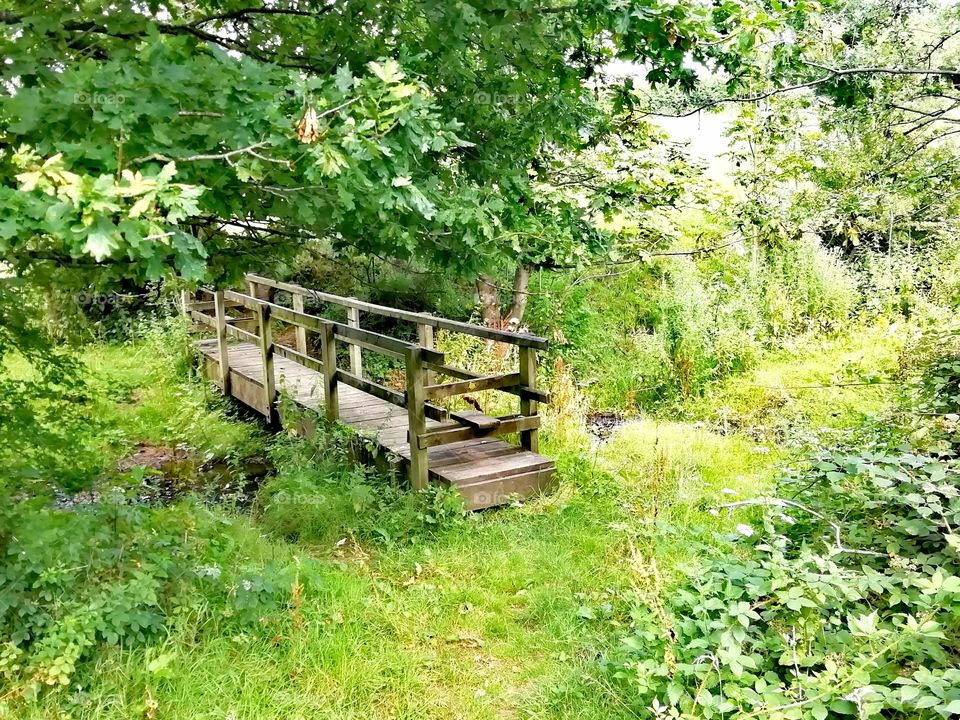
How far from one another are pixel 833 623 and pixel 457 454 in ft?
11.2

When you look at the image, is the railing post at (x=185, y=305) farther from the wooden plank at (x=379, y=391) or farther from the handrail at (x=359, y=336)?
the wooden plank at (x=379, y=391)

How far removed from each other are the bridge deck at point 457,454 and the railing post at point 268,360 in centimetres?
13

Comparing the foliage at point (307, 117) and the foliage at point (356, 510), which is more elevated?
the foliage at point (307, 117)

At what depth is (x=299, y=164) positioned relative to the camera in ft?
8.48

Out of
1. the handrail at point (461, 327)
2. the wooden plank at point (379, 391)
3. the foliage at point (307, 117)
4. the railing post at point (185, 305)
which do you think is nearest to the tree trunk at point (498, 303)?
the handrail at point (461, 327)

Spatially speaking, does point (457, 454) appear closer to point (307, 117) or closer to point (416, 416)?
point (416, 416)

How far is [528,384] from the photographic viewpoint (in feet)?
17.8

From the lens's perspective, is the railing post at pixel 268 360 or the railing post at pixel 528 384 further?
the railing post at pixel 268 360

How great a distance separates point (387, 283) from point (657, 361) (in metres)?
3.25

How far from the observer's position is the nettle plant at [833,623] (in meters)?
2.23

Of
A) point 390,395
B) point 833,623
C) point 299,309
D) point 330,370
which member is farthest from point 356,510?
point 299,309

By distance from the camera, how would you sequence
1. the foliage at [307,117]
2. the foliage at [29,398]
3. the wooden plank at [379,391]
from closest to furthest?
the foliage at [307,117] < the foliage at [29,398] < the wooden plank at [379,391]

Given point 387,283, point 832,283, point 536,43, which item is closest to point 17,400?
point 536,43

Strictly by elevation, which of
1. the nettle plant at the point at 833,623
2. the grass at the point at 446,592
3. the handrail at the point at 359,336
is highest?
the handrail at the point at 359,336
